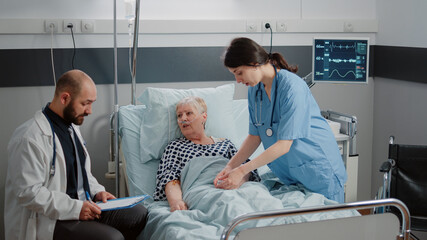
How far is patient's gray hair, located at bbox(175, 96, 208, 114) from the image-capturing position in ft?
10.3

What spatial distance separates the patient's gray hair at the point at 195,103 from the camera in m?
3.14

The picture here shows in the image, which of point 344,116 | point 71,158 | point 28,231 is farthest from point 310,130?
point 28,231

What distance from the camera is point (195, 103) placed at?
315 centimetres

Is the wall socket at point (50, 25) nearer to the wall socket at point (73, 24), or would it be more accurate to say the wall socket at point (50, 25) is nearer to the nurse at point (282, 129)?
the wall socket at point (73, 24)

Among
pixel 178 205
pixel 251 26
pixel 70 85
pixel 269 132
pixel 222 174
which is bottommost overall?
pixel 178 205

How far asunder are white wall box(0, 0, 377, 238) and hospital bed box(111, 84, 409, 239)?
39 cm

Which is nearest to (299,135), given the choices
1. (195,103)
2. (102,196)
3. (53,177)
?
(195,103)

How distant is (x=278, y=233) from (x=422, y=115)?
220cm

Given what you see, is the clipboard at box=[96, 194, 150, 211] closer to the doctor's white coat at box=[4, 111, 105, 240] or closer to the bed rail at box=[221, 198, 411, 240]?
the doctor's white coat at box=[4, 111, 105, 240]

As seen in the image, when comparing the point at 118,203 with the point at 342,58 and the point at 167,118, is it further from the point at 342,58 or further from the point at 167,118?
the point at 342,58

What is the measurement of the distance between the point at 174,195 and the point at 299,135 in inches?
28.0

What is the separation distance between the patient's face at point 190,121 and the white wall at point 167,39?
673 millimetres

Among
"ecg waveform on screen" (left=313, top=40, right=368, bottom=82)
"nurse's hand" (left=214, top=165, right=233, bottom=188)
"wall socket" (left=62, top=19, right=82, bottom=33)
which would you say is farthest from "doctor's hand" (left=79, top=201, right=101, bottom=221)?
"ecg waveform on screen" (left=313, top=40, right=368, bottom=82)

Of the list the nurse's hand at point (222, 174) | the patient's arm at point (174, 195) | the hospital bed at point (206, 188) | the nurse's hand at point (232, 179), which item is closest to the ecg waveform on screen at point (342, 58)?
the hospital bed at point (206, 188)
